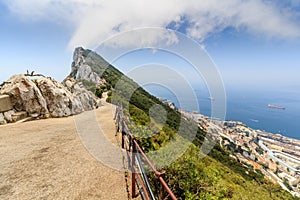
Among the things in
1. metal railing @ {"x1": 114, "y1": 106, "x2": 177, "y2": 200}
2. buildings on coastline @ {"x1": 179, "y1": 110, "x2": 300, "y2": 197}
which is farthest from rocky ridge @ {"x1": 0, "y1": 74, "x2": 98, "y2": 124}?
buildings on coastline @ {"x1": 179, "y1": 110, "x2": 300, "y2": 197}

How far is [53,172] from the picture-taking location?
3555mm

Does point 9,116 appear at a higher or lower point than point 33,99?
lower

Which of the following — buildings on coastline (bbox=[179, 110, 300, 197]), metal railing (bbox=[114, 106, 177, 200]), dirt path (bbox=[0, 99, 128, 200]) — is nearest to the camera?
metal railing (bbox=[114, 106, 177, 200])

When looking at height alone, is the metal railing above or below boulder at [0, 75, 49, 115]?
below

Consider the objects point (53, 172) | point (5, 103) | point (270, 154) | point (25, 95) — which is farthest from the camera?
point (270, 154)

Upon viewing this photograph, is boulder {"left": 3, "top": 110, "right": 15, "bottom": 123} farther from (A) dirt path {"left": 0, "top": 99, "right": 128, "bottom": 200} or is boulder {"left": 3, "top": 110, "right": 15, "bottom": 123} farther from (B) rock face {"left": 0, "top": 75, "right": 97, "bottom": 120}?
(A) dirt path {"left": 0, "top": 99, "right": 128, "bottom": 200}

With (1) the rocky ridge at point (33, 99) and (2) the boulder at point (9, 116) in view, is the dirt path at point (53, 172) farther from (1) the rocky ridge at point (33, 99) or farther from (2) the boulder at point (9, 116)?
(1) the rocky ridge at point (33, 99)

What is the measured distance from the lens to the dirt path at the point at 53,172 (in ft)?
9.52

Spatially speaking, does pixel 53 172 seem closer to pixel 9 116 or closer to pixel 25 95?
pixel 9 116

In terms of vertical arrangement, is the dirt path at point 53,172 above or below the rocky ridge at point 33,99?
below

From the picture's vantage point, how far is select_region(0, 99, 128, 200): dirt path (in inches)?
114

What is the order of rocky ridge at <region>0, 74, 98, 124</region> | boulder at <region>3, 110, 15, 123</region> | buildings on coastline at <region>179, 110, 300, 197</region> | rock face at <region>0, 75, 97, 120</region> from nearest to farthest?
boulder at <region>3, 110, 15, 123</region>, rocky ridge at <region>0, 74, 98, 124</region>, rock face at <region>0, 75, 97, 120</region>, buildings on coastline at <region>179, 110, 300, 197</region>

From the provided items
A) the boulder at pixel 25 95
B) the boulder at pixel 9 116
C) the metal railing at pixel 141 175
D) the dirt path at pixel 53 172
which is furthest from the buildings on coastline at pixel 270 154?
the metal railing at pixel 141 175

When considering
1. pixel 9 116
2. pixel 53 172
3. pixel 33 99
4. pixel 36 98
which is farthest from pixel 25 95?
pixel 53 172
